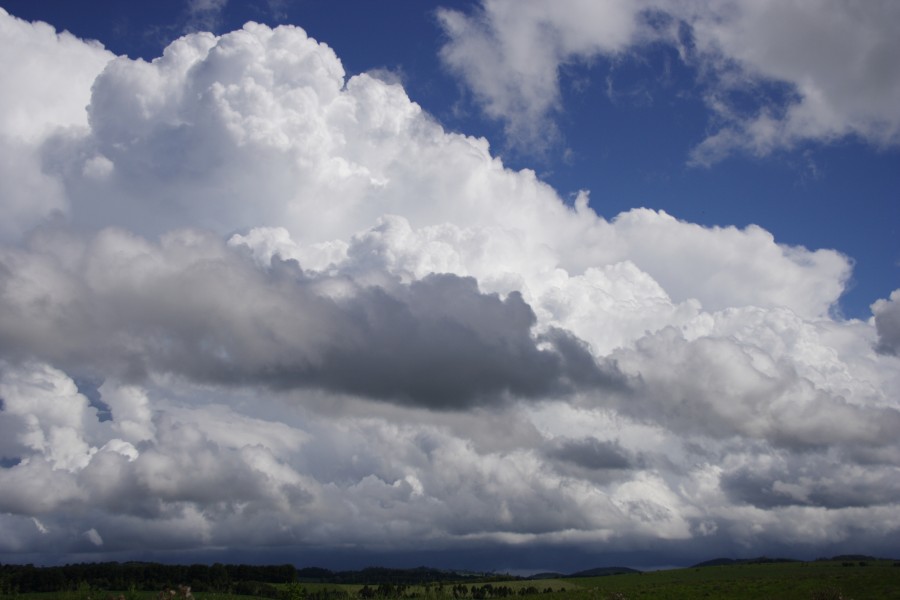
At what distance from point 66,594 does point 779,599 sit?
109m

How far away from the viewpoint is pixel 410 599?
125438 millimetres

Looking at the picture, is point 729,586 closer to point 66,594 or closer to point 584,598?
point 584,598

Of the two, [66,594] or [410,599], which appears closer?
[66,594]

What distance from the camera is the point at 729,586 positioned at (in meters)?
157

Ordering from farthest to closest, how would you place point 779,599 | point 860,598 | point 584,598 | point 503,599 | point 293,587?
1. point 503,599
2. point 584,598
3. point 779,599
4. point 860,598
5. point 293,587

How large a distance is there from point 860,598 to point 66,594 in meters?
112

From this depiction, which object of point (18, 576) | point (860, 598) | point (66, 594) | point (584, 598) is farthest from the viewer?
point (18, 576)

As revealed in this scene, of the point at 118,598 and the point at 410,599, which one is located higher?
the point at 118,598

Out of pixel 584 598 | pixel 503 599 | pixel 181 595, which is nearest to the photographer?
pixel 181 595

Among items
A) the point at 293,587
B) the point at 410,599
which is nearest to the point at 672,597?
the point at 410,599

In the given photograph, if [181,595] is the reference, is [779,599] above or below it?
below

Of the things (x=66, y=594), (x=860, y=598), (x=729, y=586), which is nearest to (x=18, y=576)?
(x=66, y=594)

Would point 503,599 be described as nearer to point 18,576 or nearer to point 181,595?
point 18,576

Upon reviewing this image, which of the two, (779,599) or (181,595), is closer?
(181,595)
